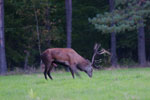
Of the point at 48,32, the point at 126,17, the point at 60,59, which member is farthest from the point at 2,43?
the point at 60,59

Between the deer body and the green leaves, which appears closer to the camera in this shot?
the deer body

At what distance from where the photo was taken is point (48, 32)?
28859mm

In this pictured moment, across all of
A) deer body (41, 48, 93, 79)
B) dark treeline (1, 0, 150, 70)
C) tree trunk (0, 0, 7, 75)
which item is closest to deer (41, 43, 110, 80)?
deer body (41, 48, 93, 79)

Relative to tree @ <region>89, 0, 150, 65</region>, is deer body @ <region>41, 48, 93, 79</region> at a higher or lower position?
lower

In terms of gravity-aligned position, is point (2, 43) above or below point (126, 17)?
below

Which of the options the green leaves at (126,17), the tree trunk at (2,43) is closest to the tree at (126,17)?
the green leaves at (126,17)

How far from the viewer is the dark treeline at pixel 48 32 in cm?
2889

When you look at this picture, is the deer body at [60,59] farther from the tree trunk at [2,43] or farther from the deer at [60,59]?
the tree trunk at [2,43]

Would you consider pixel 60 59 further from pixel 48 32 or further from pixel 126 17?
pixel 48 32

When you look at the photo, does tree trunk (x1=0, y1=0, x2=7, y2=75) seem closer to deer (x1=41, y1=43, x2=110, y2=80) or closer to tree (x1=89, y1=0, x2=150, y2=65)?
tree (x1=89, y1=0, x2=150, y2=65)

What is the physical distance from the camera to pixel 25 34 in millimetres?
29594

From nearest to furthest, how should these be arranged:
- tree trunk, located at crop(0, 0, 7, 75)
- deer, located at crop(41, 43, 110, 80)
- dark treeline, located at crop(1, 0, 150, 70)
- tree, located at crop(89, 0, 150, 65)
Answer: deer, located at crop(41, 43, 110, 80)
tree, located at crop(89, 0, 150, 65)
tree trunk, located at crop(0, 0, 7, 75)
dark treeline, located at crop(1, 0, 150, 70)

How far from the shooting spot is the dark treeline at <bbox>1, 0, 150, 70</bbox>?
94.8 feet

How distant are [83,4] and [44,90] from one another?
22471 mm
